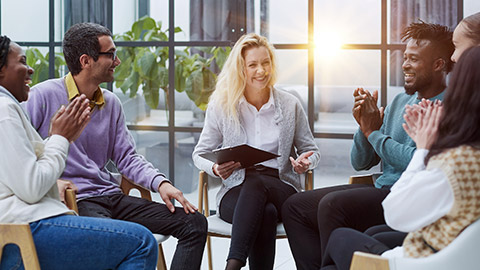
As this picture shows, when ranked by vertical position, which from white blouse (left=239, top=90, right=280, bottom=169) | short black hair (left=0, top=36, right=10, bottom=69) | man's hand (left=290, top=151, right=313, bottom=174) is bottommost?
man's hand (left=290, top=151, right=313, bottom=174)

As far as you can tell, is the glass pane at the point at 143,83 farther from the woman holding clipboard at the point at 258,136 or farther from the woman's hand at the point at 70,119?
the woman's hand at the point at 70,119

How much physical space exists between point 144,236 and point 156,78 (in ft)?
7.68

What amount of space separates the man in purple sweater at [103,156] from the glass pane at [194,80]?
4.79 feet

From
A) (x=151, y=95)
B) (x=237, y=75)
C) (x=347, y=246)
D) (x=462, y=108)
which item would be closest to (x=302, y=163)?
(x=237, y=75)

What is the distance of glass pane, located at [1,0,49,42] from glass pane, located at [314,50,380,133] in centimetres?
205

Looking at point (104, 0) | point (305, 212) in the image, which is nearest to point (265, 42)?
point (305, 212)

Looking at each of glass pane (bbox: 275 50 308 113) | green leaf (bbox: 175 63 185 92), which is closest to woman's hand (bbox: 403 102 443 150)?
glass pane (bbox: 275 50 308 113)

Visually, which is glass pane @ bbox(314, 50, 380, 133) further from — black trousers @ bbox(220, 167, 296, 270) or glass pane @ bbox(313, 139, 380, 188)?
black trousers @ bbox(220, 167, 296, 270)

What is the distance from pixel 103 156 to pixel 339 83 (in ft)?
6.03

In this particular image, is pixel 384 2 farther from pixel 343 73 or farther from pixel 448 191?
pixel 448 191

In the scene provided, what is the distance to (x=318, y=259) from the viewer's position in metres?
2.52

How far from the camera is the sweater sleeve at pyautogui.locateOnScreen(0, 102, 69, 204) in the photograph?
1877mm

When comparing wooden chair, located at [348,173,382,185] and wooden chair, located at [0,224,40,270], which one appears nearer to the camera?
wooden chair, located at [0,224,40,270]

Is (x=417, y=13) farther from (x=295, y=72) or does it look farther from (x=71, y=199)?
(x=71, y=199)
